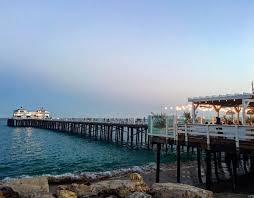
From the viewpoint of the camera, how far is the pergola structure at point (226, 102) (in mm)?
17711

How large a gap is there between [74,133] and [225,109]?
56.6m

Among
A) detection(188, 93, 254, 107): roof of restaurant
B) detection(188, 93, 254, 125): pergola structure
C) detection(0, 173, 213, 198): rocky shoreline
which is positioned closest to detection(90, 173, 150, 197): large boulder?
detection(0, 173, 213, 198): rocky shoreline

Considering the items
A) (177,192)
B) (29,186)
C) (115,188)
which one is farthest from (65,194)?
(177,192)

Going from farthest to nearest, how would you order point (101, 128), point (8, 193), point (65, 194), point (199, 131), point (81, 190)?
1. point (101, 128)
2. point (199, 131)
3. point (81, 190)
4. point (65, 194)
5. point (8, 193)

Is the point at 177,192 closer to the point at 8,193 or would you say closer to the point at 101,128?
the point at 8,193

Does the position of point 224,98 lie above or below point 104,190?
above

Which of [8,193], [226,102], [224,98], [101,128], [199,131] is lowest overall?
[8,193]

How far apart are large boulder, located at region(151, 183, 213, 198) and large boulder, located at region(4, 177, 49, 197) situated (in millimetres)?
4343

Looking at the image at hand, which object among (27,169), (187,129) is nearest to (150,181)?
(187,129)

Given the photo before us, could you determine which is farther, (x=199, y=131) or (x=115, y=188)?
(x=199, y=131)

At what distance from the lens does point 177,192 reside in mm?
11797

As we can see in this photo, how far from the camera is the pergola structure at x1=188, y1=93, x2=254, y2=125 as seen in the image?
58.1ft

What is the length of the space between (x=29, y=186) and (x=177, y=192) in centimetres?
601

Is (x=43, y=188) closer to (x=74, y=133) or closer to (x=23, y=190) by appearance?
(x=23, y=190)
